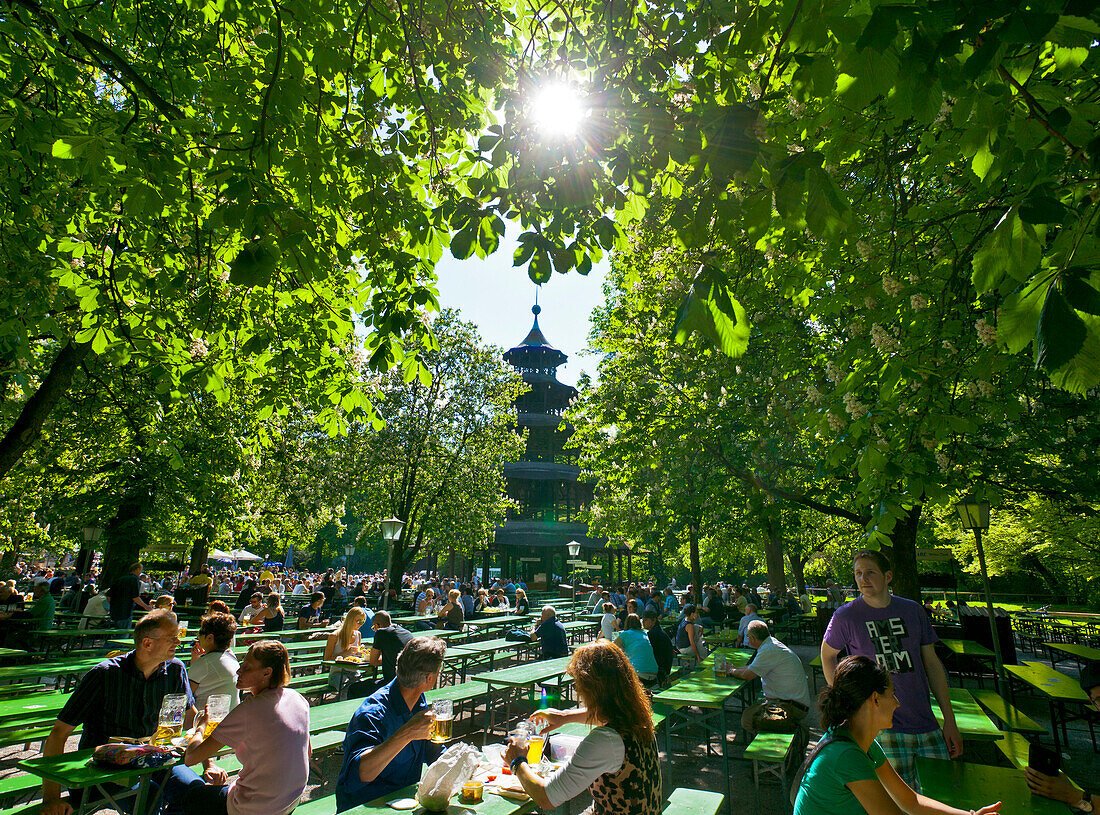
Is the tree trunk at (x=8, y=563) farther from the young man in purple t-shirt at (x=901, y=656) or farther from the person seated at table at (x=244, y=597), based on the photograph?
the young man in purple t-shirt at (x=901, y=656)

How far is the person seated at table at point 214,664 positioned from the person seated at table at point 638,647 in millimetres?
5023

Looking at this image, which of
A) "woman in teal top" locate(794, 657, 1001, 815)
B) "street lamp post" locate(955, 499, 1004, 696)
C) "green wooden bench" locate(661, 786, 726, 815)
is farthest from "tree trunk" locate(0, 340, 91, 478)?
"street lamp post" locate(955, 499, 1004, 696)

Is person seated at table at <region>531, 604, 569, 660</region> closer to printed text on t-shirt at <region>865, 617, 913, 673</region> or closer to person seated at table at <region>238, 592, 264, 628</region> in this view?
person seated at table at <region>238, 592, 264, 628</region>

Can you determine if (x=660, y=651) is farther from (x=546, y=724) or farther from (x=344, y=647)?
(x=546, y=724)

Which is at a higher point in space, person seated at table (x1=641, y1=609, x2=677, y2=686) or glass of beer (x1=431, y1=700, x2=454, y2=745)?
glass of beer (x1=431, y1=700, x2=454, y2=745)

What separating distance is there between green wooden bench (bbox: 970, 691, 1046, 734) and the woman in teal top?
4.04 meters

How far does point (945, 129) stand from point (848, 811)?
4.40m

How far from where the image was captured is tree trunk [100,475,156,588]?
15250mm

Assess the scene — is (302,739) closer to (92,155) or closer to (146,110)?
(92,155)

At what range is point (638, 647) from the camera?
7965mm

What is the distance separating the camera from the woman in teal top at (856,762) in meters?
2.63

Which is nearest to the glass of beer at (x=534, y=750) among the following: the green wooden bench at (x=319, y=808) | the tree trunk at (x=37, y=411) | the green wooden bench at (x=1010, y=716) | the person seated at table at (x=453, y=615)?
the green wooden bench at (x=319, y=808)

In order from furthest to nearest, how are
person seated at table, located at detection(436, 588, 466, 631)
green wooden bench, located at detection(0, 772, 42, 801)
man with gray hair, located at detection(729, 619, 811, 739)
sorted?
person seated at table, located at detection(436, 588, 466, 631), man with gray hair, located at detection(729, 619, 811, 739), green wooden bench, located at detection(0, 772, 42, 801)

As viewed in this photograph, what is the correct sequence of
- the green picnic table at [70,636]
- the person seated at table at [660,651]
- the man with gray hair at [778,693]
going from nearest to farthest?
1. the man with gray hair at [778,693]
2. the person seated at table at [660,651]
3. the green picnic table at [70,636]
